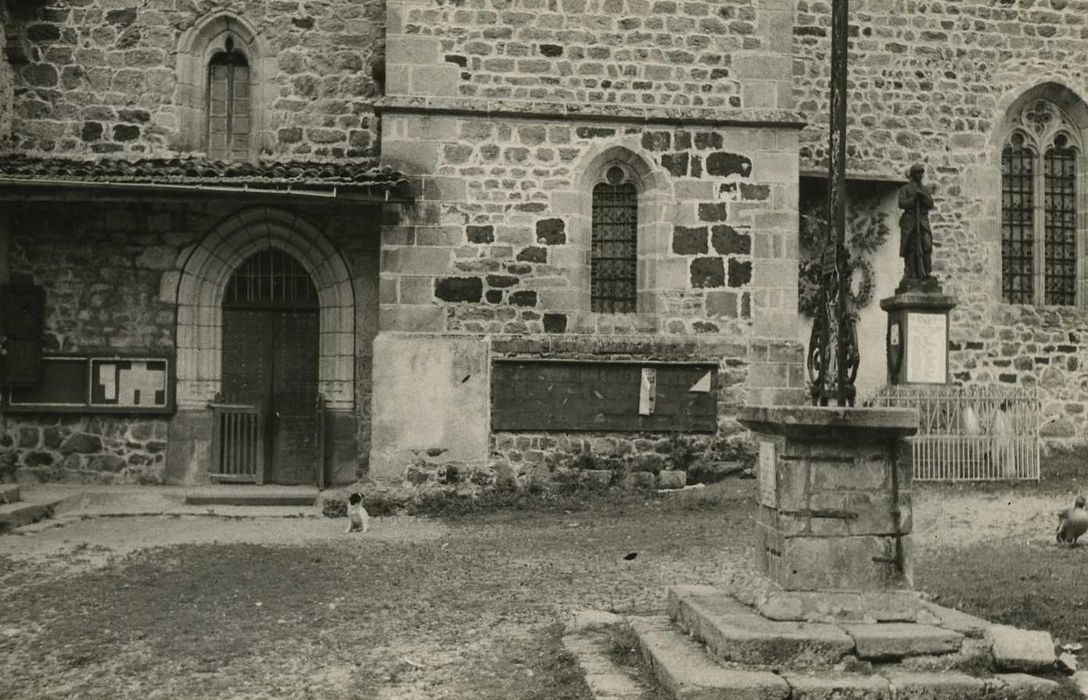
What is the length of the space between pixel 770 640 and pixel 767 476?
94cm

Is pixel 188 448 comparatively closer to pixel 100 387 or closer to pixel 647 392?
pixel 100 387

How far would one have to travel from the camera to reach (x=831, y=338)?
17.6ft

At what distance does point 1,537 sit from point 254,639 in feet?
14.0

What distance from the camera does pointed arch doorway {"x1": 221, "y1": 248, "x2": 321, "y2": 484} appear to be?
12.3 metres

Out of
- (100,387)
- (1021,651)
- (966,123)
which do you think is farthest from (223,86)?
(1021,651)

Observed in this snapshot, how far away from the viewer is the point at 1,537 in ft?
29.8

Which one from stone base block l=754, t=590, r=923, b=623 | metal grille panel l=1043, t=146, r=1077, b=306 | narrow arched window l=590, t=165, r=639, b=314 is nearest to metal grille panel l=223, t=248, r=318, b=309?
narrow arched window l=590, t=165, r=639, b=314

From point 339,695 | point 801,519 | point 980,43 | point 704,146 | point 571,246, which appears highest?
point 980,43

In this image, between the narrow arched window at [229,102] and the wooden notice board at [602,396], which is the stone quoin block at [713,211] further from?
the narrow arched window at [229,102]

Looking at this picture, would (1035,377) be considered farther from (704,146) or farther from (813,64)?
(704,146)

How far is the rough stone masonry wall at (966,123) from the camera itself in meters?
14.6

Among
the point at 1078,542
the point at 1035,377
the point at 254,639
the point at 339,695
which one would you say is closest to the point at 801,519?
the point at 339,695

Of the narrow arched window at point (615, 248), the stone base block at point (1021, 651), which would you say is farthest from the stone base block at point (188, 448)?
the stone base block at point (1021, 651)

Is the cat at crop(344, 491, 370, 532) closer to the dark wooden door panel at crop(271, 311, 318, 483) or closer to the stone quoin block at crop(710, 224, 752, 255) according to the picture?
the dark wooden door panel at crop(271, 311, 318, 483)
